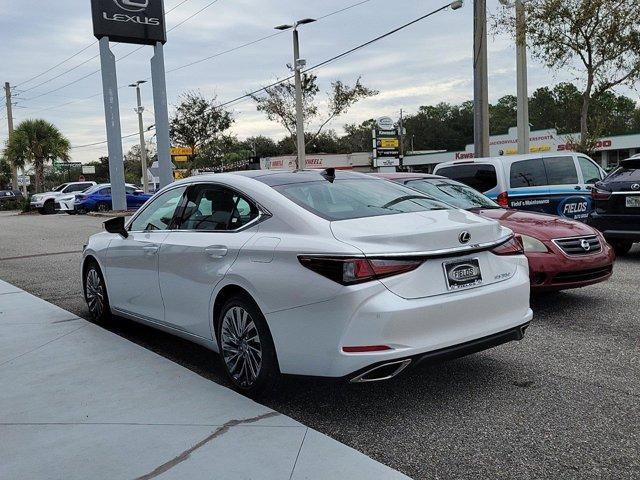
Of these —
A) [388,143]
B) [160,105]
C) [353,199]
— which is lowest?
[353,199]

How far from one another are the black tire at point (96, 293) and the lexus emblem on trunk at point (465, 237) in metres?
3.82

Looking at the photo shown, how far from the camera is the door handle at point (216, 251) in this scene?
4.36 m

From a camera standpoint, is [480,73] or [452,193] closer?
[452,193]

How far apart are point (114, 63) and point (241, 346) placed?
25.5 meters

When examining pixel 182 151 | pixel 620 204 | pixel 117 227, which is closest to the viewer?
pixel 117 227

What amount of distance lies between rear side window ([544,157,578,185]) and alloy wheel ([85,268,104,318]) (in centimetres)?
758

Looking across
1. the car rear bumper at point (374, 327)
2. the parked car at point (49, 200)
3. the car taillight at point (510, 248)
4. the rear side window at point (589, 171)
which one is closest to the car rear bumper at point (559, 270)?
the car taillight at point (510, 248)

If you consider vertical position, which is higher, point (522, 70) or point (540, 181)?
point (522, 70)

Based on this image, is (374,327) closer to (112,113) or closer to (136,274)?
(136,274)

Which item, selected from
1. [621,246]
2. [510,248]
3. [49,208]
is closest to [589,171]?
[621,246]

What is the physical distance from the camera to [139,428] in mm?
3828

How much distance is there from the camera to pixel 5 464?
3461 millimetres

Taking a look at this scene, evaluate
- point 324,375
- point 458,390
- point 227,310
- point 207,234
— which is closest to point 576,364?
point 458,390

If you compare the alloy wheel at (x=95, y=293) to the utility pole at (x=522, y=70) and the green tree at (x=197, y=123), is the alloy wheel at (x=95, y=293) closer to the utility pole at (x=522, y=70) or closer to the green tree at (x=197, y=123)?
the utility pole at (x=522, y=70)
